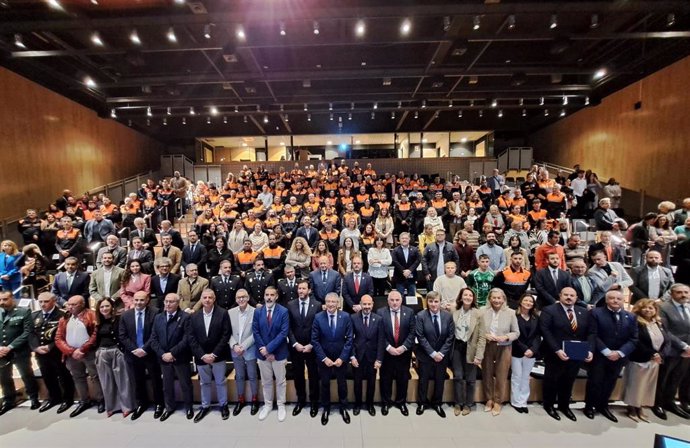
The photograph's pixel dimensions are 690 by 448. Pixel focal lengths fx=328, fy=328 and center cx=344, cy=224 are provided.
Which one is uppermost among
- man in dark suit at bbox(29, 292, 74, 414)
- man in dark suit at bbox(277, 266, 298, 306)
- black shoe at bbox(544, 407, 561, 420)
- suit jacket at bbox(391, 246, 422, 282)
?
suit jacket at bbox(391, 246, 422, 282)

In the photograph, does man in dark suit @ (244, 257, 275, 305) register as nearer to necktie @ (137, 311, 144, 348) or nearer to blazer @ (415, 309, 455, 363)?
necktie @ (137, 311, 144, 348)

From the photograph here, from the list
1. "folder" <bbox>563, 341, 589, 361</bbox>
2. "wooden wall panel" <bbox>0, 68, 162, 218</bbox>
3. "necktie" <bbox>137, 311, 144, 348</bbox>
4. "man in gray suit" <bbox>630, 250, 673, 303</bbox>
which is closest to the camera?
"folder" <bbox>563, 341, 589, 361</bbox>

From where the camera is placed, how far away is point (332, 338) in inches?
147

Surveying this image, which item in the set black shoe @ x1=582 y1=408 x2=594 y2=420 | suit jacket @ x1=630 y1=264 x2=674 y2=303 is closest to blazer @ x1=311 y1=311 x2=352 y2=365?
black shoe @ x1=582 y1=408 x2=594 y2=420

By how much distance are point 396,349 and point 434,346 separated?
446mm

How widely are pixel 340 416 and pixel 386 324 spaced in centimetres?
120

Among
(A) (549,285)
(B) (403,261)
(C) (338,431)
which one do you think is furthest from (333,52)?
(C) (338,431)

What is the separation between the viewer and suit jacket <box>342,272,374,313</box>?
4.51 metres

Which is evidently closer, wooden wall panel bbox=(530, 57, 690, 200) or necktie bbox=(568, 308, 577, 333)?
necktie bbox=(568, 308, 577, 333)

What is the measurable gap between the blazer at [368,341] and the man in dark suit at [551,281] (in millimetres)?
2357

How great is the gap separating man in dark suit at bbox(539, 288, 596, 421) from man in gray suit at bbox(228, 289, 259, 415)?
3.39m

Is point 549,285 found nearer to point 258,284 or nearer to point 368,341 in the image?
point 368,341

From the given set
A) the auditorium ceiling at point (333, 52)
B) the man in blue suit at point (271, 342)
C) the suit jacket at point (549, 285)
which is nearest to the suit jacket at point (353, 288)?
the man in blue suit at point (271, 342)

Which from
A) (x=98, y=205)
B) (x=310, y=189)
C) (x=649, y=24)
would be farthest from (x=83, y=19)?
(x=649, y=24)
